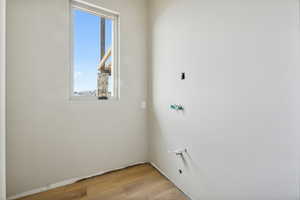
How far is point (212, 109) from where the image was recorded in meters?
1.19

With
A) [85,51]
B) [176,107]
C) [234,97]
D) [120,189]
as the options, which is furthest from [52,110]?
[234,97]

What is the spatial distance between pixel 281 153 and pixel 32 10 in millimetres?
2431

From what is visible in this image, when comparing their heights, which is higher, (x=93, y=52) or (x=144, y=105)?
(x=93, y=52)

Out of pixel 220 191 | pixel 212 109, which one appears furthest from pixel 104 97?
pixel 220 191

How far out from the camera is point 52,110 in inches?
61.6

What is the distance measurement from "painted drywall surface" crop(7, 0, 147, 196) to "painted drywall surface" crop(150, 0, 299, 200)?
71 cm

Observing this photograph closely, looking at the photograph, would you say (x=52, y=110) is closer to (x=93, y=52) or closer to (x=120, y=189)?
(x=93, y=52)

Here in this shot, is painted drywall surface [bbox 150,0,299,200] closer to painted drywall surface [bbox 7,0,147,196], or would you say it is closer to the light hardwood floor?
the light hardwood floor

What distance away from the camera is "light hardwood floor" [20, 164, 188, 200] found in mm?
1454

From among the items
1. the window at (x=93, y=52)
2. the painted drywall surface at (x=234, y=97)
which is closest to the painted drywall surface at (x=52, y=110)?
the window at (x=93, y=52)

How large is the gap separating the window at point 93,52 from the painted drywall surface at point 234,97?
2.71 feet

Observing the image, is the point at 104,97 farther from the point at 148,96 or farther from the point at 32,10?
the point at 32,10

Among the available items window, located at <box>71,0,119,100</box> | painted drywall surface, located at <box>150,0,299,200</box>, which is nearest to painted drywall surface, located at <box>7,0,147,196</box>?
window, located at <box>71,0,119,100</box>

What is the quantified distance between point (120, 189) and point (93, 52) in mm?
1772
